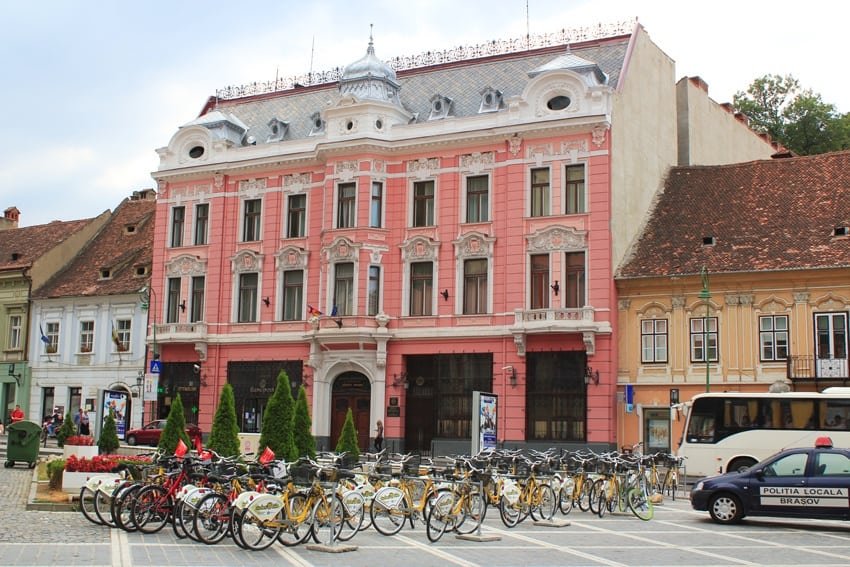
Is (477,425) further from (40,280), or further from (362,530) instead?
(40,280)

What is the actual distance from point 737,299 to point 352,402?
14493mm

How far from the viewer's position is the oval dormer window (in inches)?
1475

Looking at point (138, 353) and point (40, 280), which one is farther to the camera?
point (40, 280)

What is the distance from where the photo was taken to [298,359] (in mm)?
40531

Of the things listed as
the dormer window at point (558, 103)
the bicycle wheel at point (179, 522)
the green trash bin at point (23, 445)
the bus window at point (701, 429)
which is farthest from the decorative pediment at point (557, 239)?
the bicycle wheel at point (179, 522)

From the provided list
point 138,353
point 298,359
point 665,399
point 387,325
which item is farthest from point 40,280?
point 665,399

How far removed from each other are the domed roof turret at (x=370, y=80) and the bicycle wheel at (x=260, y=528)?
1124 inches

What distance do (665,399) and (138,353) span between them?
23.2 meters

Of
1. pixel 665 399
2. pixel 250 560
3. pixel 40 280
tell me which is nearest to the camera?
pixel 250 560

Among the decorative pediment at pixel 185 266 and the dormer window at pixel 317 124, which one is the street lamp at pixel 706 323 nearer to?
the dormer window at pixel 317 124

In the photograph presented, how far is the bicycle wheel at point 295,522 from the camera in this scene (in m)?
14.7

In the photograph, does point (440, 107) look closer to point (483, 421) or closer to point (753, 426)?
point (483, 421)

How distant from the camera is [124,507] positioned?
612 inches

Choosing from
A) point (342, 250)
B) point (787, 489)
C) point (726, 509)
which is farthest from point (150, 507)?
point (342, 250)
